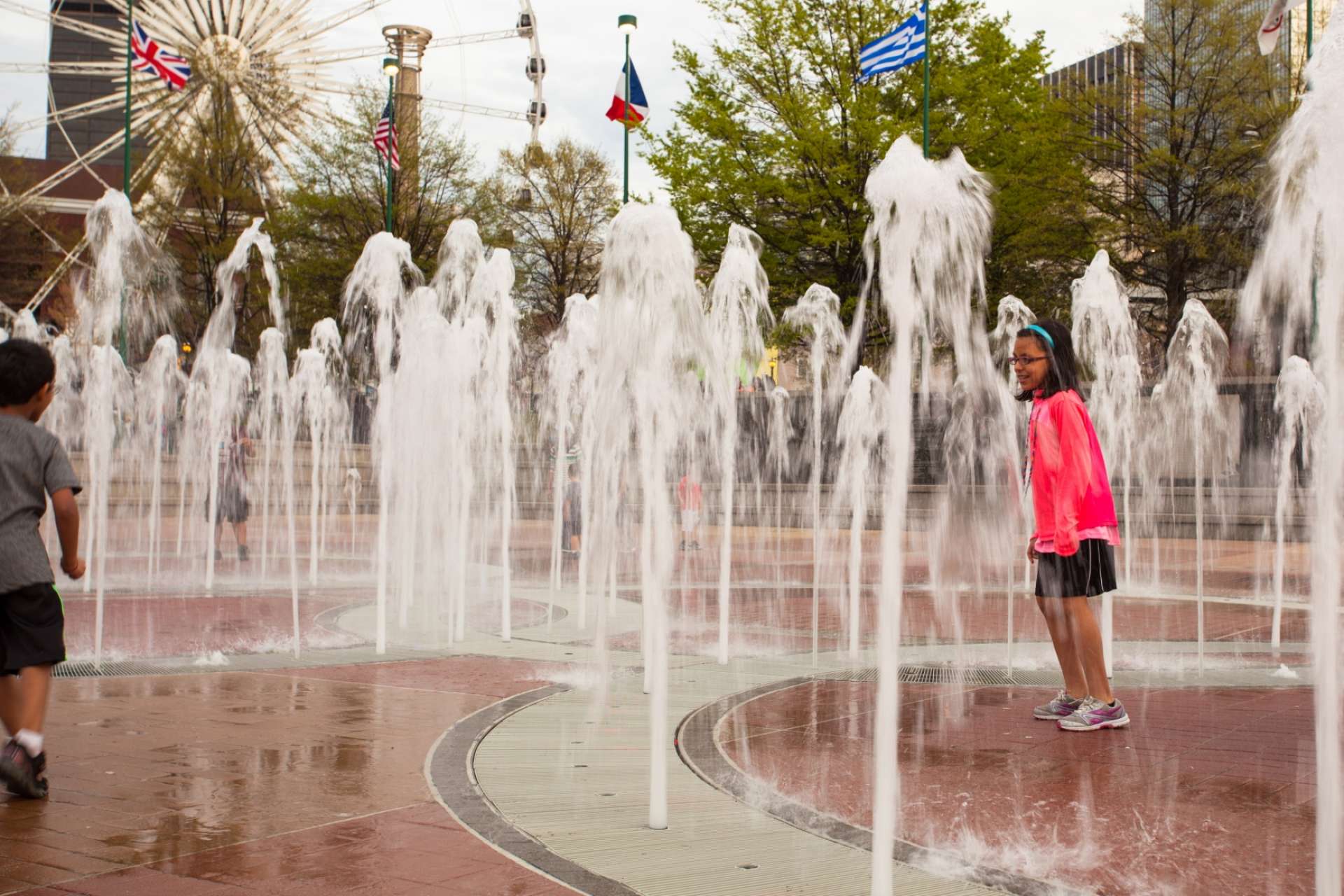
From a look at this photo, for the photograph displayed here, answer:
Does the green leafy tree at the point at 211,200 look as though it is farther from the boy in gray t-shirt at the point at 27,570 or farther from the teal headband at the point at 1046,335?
the teal headband at the point at 1046,335

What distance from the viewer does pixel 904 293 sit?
12.7ft

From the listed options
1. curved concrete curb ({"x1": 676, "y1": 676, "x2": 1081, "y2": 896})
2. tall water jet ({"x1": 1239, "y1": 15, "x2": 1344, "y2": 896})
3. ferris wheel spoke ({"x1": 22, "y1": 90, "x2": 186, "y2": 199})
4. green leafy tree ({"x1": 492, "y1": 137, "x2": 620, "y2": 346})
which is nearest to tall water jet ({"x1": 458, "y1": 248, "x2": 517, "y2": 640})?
curved concrete curb ({"x1": 676, "y1": 676, "x2": 1081, "y2": 896})

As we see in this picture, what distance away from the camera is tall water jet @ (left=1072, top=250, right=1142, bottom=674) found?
1419 cm

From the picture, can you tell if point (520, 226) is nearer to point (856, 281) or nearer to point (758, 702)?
point (856, 281)

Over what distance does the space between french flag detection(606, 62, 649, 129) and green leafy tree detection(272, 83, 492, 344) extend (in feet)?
52.7

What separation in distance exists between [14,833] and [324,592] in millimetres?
10194

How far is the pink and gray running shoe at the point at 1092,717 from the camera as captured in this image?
6191mm

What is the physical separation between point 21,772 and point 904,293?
3791mm

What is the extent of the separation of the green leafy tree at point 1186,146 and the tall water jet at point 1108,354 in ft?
18.2

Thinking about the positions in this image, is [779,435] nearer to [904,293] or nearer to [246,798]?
[246,798]

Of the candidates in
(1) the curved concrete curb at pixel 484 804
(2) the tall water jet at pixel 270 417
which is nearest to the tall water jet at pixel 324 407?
(2) the tall water jet at pixel 270 417

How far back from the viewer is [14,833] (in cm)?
432

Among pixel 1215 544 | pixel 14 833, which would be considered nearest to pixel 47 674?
pixel 14 833

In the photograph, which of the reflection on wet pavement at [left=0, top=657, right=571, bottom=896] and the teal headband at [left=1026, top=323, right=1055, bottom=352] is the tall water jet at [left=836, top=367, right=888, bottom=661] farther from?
the teal headband at [left=1026, top=323, right=1055, bottom=352]
